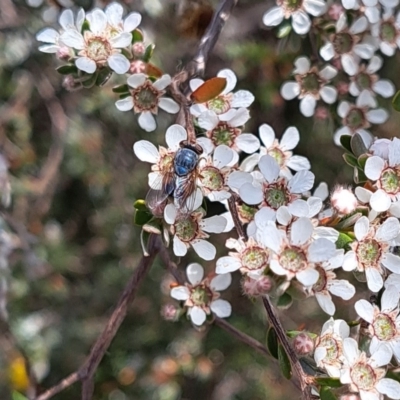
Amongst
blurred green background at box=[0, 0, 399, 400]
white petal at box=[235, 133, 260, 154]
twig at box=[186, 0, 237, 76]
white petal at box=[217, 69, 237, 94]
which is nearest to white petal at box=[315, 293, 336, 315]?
white petal at box=[235, 133, 260, 154]

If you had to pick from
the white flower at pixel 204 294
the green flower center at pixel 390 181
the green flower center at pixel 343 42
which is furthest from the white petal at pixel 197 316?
the green flower center at pixel 343 42

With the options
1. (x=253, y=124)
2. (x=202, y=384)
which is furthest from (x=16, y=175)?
(x=202, y=384)

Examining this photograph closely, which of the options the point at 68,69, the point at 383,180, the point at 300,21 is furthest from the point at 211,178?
the point at 300,21

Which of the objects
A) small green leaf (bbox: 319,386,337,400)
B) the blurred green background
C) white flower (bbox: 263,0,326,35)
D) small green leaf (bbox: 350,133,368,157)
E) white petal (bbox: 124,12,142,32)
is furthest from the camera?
the blurred green background

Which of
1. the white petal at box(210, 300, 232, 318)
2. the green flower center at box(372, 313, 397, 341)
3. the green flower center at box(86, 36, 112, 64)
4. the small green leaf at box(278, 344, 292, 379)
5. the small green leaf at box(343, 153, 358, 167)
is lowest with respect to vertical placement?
the white petal at box(210, 300, 232, 318)

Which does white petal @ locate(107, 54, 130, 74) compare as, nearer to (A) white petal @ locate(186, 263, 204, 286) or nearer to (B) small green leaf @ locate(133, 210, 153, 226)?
(B) small green leaf @ locate(133, 210, 153, 226)

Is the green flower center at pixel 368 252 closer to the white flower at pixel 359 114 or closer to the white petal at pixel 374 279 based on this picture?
the white petal at pixel 374 279

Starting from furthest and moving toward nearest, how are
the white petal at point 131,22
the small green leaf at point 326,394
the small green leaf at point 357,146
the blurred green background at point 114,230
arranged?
the blurred green background at point 114,230
the white petal at point 131,22
the small green leaf at point 357,146
the small green leaf at point 326,394
